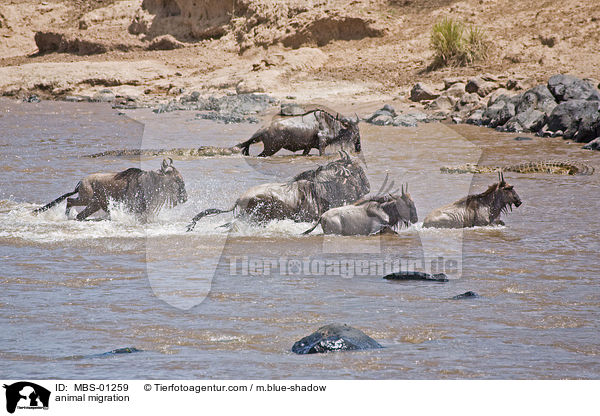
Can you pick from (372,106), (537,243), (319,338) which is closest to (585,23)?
(372,106)

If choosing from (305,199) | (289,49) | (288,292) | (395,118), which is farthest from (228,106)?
(288,292)

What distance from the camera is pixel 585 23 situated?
21312 mm

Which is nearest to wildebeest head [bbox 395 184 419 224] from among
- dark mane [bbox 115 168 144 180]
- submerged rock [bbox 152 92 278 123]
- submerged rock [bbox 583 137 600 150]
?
dark mane [bbox 115 168 144 180]

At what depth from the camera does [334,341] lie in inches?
188

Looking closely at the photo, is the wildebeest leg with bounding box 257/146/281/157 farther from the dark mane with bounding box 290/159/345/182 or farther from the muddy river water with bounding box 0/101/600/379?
the dark mane with bounding box 290/159/345/182

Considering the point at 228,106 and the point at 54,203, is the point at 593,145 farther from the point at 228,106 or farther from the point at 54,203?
the point at 228,106

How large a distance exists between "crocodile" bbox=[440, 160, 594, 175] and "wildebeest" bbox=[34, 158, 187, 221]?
4.66 meters

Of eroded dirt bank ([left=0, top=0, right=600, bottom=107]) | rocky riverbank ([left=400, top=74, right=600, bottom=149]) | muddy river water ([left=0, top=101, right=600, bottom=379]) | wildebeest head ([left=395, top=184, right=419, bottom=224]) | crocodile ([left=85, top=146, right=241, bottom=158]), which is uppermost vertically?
eroded dirt bank ([left=0, top=0, right=600, bottom=107])

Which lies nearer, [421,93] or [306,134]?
[306,134]

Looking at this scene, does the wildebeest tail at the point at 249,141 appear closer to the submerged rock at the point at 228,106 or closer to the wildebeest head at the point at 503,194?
the submerged rock at the point at 228,106

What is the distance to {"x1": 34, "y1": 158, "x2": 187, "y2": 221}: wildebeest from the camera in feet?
28.1

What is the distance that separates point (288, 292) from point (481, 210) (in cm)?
291

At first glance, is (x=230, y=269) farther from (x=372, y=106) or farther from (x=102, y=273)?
(x=372, y=106)
